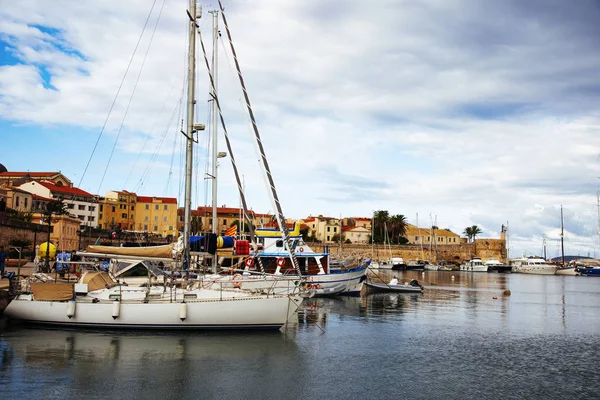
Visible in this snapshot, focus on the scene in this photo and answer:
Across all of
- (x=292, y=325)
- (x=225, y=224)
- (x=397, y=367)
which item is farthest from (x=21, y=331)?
(x=225, y=224)

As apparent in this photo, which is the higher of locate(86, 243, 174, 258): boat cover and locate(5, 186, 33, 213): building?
locate(5, 186, 33, 213): building

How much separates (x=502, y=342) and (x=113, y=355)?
18091 millimetres

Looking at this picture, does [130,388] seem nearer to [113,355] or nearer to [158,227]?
[113,355]

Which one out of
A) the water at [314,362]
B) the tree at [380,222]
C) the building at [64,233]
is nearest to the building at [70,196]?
the building at [64,233]

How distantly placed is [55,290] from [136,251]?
4.00 meters

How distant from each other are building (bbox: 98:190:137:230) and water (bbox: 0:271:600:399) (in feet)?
336

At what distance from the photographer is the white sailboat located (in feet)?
76.7

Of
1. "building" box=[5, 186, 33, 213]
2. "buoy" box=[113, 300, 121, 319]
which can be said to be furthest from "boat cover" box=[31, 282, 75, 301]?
"building" box=[5, 186, 33, 213]

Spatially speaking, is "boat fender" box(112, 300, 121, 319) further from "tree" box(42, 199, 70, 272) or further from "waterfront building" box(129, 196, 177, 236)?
"waterfront building" box(129, 196, 177, 236)

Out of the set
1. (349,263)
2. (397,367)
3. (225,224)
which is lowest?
(397,367)

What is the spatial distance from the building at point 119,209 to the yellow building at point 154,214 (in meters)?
1.42

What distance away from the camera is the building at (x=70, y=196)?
10361cm

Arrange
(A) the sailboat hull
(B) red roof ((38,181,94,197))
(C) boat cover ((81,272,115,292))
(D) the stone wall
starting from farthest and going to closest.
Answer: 1. (D) the stone wall
2. (B) red roof ((38,181,94,197))
3. (C) boat cover ((81,272,115,292))
4. (A) the sailboat hull

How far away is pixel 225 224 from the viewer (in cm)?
14275
